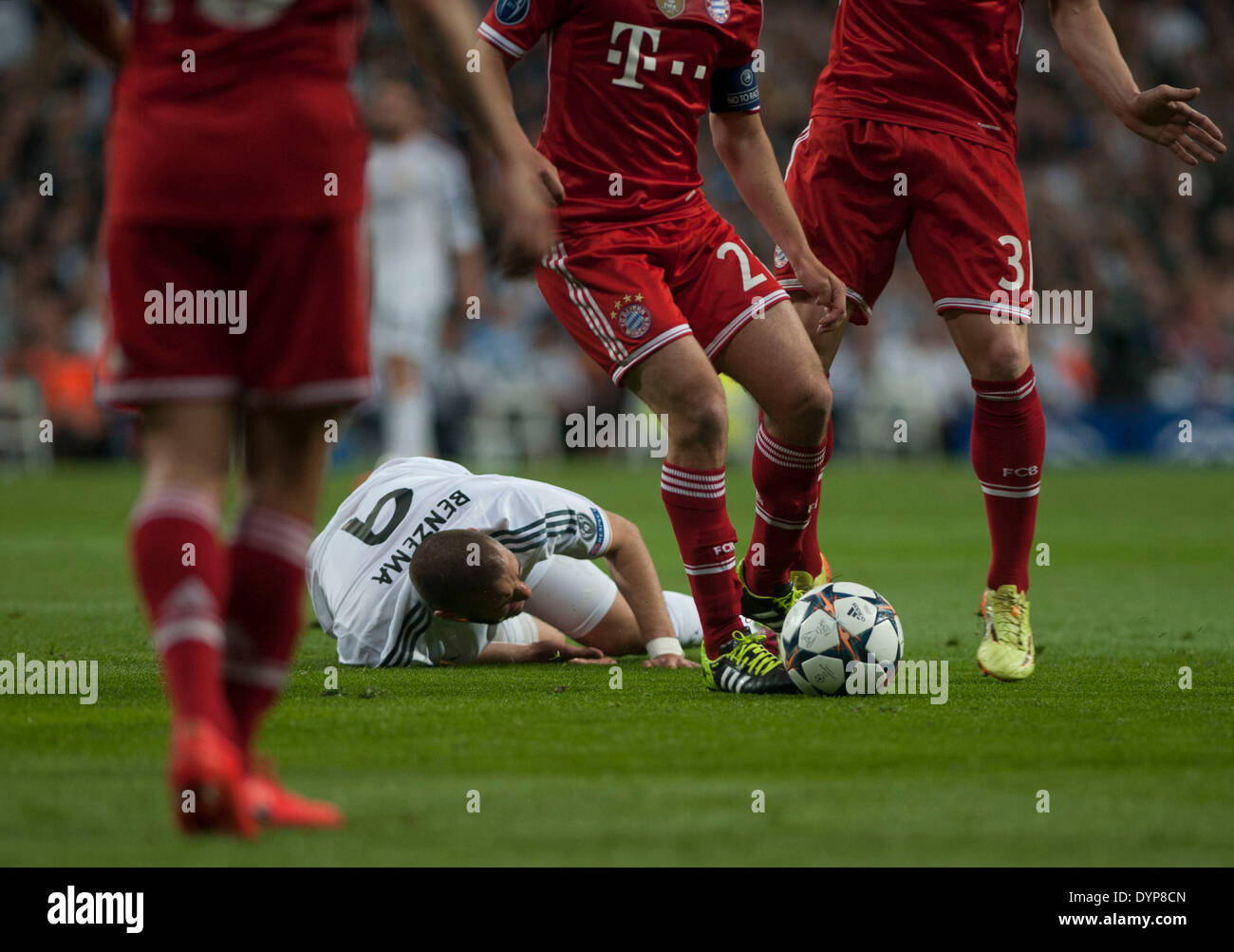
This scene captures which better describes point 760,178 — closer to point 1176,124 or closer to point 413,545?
point 1176,124

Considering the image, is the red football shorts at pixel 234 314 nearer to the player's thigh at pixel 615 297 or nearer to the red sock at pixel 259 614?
the red sock at pixel 259 614

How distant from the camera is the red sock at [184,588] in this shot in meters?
2.73

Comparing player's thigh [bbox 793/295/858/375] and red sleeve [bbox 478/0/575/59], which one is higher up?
red sleeve [bbox 478/0/575/59]

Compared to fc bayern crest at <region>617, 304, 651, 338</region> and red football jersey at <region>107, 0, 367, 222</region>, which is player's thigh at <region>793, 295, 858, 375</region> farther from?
red football jersey at <region>107, 0, 367, 222</region>

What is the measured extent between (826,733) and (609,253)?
155 centimetres

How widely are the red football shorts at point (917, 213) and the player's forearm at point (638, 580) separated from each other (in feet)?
3.25

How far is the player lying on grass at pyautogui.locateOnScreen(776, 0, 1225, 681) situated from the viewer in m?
5.21

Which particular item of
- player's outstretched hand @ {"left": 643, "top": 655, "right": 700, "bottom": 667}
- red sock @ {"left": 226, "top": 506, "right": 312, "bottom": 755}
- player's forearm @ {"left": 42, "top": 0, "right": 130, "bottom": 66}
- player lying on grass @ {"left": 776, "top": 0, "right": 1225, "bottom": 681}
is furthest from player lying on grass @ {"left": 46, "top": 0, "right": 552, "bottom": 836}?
player's outstretched hand @ {"left": 643, "top": 655, "right": 700, "bottom": 667}

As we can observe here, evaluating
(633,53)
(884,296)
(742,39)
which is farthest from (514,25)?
(884,296)

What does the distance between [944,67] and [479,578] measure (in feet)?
7.20

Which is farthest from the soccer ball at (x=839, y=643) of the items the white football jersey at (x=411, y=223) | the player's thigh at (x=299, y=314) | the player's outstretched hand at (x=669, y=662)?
the white football jersey at (x=411, y=223)

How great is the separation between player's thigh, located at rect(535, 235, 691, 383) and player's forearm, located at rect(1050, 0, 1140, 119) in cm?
166

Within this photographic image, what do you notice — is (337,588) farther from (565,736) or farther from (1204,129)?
(1204,129)
